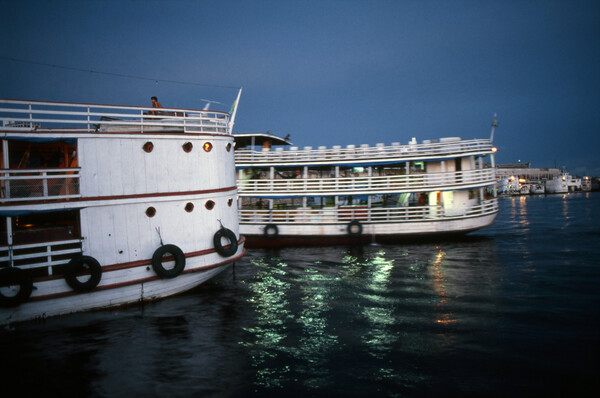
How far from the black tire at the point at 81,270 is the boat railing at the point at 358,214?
1289 centimetres

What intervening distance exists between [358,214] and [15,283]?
54.6ft

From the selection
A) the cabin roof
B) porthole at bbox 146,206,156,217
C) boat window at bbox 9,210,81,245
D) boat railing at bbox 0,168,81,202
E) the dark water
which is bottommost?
the dark water

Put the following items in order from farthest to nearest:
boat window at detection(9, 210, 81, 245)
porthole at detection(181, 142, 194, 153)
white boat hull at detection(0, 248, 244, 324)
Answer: porthole at detection(181, 142, 194, 153), boat window at detection(9, 210, 81, 245), white boat hull at detection(0, 248, 244, 324)

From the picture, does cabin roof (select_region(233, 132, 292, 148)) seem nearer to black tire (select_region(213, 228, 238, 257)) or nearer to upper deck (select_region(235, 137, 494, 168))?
upper deck (select_region(235, 137, 494, 168))

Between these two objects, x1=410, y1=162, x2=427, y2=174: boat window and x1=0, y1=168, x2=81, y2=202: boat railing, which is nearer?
x1=0, y1=168, x2=81, y2=202: boat railing

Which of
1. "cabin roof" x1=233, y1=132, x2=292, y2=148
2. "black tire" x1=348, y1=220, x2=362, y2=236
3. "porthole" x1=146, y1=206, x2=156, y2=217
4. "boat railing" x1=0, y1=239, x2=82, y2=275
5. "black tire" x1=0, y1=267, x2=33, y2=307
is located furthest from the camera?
"cabin roof" x1=233, y1=132, x2=292, y2=148

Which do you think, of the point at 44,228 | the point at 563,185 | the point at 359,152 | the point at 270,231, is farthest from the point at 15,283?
the point at 563,185

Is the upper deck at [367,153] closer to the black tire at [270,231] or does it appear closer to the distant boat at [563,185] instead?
the black tire at [270,231]

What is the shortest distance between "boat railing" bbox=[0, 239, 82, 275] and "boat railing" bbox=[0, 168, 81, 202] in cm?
118

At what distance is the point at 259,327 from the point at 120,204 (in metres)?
5.14

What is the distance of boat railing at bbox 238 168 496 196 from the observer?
20683mm

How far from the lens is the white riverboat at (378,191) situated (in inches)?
814

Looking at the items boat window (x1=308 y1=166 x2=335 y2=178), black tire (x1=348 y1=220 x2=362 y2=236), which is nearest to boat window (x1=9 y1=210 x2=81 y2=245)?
black tire (x1=348 y1=220 x2=362 y2=236)

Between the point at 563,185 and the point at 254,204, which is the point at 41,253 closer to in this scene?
the point at 254,204
